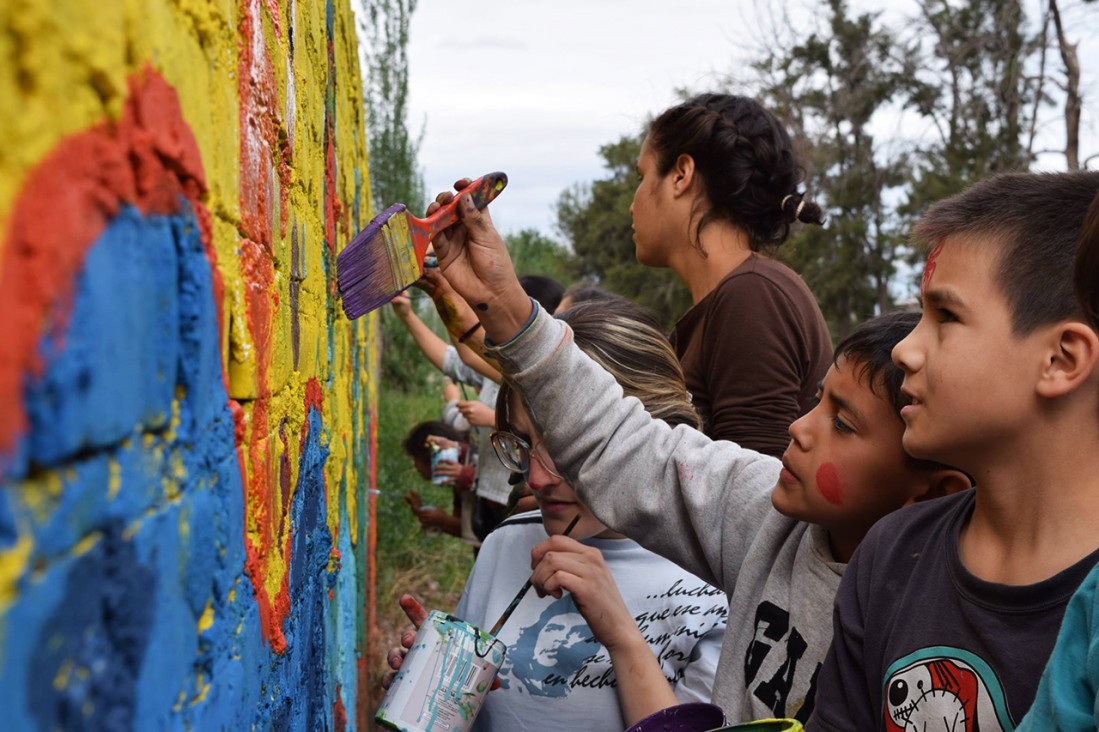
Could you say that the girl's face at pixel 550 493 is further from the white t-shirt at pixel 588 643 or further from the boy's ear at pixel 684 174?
the boy's ear at pixel 684 174

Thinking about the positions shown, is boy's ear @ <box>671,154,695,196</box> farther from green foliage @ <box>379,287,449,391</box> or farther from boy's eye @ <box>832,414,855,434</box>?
green foliage @ <box>379,287,449,391</box>

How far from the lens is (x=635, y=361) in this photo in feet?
7.02

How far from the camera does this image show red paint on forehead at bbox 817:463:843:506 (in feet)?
5.11

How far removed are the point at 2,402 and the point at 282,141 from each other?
3.52 feet

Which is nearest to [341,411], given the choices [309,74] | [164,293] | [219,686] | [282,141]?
[309,74]

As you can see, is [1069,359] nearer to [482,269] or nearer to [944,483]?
[944,483]

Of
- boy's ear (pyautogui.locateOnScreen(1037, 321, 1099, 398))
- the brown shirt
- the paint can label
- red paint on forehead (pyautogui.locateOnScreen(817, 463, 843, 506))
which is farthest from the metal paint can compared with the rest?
the paint can label

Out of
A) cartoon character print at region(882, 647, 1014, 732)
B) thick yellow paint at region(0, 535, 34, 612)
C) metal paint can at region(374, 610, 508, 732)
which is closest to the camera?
thick yellow paint at region(0, 535, 34, 612)

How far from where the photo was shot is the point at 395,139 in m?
11.6

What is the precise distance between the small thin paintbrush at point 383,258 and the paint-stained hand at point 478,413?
254 cm

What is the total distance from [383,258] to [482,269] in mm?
202

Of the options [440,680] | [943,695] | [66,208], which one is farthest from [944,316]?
[66,208]

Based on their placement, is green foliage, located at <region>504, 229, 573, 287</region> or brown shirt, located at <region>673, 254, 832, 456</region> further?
green foliage, located at <region>504, 229, 573, 287</region>

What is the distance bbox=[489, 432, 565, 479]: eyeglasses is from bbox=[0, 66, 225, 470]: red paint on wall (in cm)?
129
